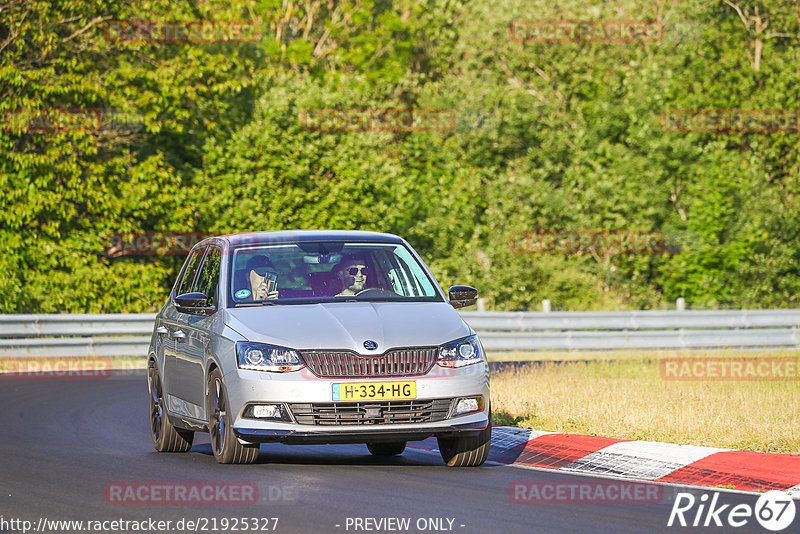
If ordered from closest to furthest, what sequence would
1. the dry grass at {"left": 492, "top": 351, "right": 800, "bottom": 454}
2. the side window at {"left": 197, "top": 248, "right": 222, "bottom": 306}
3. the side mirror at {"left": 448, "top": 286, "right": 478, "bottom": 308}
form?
the side mirror at {"left": 448, "top": 286, "right": 478, "bottom": 308} → the side window at {"left": 197, "top": 248, "right": 222, "bottom": 306} → the dry grass at {"left": 492, "top": 351, "right": 800, "bottom": 454}

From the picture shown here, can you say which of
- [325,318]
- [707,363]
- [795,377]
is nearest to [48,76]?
[707,363]

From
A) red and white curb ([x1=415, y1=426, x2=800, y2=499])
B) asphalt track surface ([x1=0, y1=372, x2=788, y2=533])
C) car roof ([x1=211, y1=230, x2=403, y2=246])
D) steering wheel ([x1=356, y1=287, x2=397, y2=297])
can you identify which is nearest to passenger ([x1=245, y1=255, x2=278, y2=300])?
car roof ([x1=211, y1=230, x2=403, y2=246])

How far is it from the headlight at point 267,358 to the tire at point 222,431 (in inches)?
12.3

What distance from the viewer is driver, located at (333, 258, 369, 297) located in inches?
398

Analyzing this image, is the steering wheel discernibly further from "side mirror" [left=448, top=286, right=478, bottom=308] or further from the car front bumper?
the car front bumper

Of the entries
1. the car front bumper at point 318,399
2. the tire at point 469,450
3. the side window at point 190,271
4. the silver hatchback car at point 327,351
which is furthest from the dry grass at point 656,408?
the side window at point 190,271

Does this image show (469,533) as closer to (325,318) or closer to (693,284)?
(325,318)

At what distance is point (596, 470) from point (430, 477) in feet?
3.96

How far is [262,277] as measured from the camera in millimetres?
10125

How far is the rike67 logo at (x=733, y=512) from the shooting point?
288 inches

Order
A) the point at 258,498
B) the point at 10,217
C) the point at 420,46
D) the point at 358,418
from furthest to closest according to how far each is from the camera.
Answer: the point at 420,46
the point at 10,217
the point at 358,418
the point at 258,498

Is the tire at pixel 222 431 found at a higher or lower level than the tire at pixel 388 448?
higher

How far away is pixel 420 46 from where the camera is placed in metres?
52.2

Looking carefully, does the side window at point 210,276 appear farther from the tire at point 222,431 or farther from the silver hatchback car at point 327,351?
the tire at point 222,431
